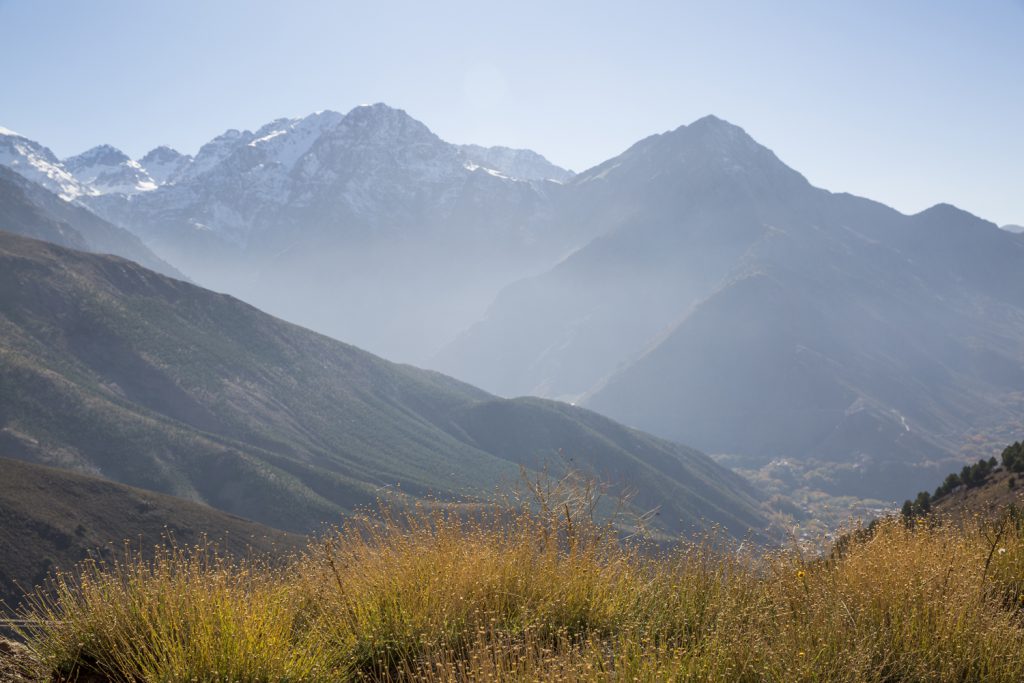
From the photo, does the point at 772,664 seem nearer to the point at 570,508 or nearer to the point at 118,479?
the point at 570,508

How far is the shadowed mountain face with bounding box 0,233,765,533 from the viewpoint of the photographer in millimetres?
120750

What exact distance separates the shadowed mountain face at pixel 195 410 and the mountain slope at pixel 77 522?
34.5 meters

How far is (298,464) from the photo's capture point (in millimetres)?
141750

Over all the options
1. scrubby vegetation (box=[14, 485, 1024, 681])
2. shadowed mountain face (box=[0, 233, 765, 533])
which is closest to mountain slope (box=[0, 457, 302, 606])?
shadowed mountain face (box=[0, 233, 765, 533])

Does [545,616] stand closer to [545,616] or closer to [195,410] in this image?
[545,616]

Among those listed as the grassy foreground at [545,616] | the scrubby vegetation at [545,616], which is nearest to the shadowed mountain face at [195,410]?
the scrubby vegetation at [545,616]

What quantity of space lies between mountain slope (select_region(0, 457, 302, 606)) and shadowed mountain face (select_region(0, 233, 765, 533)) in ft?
113

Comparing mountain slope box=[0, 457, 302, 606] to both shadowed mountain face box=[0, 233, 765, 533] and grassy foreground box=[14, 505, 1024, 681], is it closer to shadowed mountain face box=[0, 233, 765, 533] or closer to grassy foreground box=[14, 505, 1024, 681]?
shadowed mountain face box=[0, 233, 765, 533]

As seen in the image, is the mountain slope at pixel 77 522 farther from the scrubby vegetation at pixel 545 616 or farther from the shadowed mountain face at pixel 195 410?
the scrubby vegetation at pixel 545 616

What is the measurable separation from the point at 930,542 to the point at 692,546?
261cm

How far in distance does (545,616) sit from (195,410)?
16560 centimetres

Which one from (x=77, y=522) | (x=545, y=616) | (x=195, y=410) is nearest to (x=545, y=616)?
(x=545, y=616)

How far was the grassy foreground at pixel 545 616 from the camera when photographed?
18.4 ft

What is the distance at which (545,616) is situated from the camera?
21.1 ft
